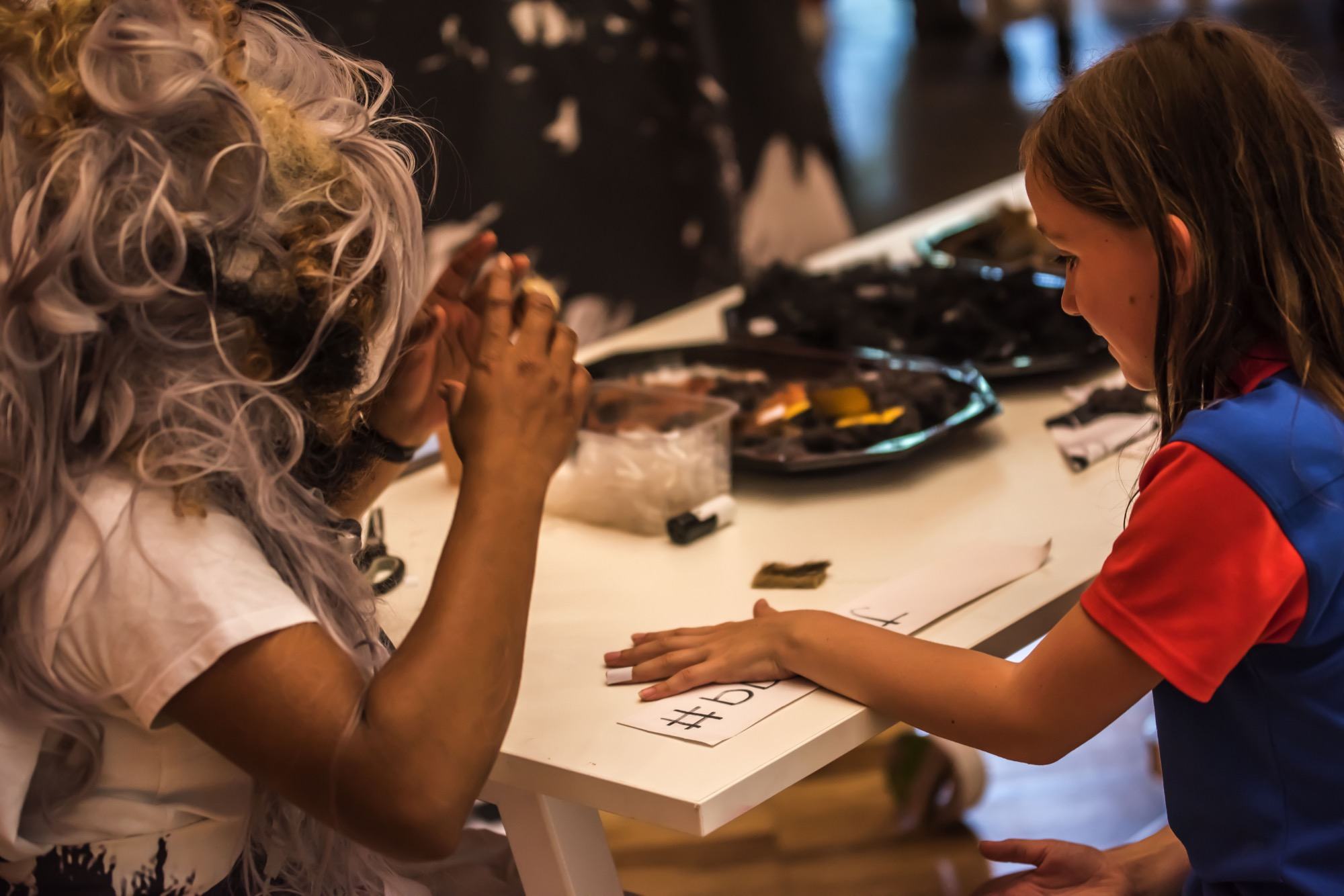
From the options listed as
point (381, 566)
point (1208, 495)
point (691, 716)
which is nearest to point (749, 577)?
point (691, 716)

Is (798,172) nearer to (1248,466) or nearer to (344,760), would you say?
(1248,466)

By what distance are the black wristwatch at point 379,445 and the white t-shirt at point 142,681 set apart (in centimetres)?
23

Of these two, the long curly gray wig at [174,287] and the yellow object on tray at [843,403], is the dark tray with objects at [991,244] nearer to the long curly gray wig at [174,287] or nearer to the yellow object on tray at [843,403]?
the yellow object on tray at [843,403]

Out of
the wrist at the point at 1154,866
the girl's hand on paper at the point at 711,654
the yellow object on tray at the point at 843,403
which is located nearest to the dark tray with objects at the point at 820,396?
the yellow object on tray at the point at 843,403

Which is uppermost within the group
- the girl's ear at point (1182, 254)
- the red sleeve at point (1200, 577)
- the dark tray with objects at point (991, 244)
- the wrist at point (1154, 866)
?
the girl's ear at point (1182, 254)

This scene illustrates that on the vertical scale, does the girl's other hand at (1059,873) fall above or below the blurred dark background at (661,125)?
below

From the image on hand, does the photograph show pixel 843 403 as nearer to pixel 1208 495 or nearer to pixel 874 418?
pixel 874 418

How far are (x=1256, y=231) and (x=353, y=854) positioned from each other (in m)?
0.78

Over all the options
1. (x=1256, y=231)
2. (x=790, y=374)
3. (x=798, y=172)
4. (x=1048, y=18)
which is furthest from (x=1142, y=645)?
(x=1048, y=18)

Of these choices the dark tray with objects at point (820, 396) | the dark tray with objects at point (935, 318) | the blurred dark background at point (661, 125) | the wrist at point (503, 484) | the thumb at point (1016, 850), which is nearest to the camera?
the wrist at point (503, 484)

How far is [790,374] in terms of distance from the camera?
1.60 meters

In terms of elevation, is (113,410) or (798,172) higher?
(113,410)

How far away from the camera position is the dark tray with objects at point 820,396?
4.50ft

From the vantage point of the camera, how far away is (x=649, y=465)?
4.28 feet
